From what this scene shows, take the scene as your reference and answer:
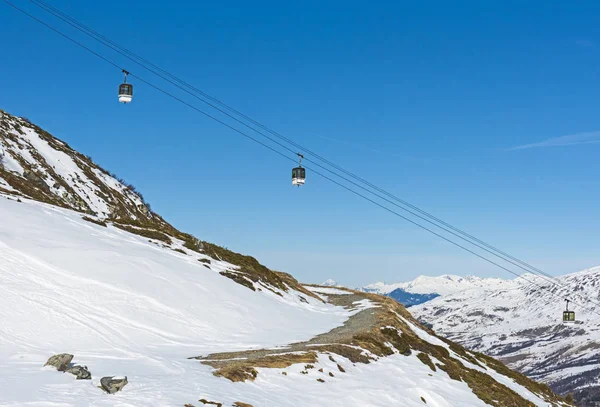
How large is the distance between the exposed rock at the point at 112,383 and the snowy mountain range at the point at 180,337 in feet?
0.24

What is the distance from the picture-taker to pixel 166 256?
118 ft

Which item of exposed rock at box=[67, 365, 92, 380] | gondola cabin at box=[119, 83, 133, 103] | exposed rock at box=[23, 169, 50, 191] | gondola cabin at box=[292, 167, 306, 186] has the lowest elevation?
exposed rock at box=[67, 365, 92, 380]

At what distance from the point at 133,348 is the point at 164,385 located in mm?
5812

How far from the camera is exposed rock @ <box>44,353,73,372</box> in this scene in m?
15.7

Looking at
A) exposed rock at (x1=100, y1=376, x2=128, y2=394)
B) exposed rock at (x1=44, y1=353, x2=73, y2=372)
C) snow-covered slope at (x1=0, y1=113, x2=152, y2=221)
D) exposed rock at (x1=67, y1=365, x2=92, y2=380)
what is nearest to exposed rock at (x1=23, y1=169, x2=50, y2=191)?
snow-covered slope at (x1=0, y1=113, x2=152, y2=221)

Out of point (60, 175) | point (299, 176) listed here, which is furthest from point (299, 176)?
point (60, 175)

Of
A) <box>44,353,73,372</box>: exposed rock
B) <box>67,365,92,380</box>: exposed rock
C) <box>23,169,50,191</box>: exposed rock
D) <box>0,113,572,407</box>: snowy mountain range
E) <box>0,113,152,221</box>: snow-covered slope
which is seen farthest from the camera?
<box>0,113,152,221</box>: snow-covered slope

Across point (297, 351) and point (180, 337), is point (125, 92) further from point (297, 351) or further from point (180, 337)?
point (297, 351)

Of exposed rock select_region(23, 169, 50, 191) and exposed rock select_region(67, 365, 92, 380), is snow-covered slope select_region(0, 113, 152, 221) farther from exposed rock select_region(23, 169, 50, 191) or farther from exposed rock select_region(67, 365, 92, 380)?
exposed rock select_region(67, 365, 92, 380)

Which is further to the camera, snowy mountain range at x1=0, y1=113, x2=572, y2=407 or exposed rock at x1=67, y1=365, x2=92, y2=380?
snowy mountain range at x1=0, y1=113, x2=572, y2=407

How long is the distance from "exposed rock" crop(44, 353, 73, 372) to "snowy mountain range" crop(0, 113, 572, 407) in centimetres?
5

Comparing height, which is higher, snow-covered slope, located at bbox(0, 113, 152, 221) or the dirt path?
snow-covered slope, located at bbox(0, 113, 152, 221)

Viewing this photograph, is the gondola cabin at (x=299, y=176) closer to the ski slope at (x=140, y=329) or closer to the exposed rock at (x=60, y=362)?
the ski slope at (x=140, y=329)

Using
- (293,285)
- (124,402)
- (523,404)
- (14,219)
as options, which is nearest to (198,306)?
(14,219)
